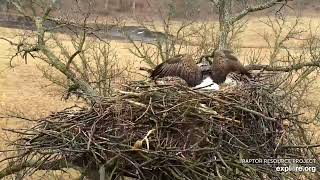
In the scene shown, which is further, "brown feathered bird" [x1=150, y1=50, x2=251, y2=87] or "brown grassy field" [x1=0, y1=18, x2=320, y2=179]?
"brown grassy field" [x1=0, y1=18, x2=320, y2=179]

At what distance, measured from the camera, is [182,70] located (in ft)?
21.3

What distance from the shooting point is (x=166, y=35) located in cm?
1257

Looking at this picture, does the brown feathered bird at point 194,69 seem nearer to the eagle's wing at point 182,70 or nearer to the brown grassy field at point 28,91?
the eagle's wing at point 182,70

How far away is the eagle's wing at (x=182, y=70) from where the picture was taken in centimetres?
648

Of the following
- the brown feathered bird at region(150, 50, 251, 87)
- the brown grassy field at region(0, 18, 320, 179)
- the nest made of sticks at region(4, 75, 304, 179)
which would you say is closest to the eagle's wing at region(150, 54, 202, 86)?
the brown feathered bird at region(150, 50, 251, 87)

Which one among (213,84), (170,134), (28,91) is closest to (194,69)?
(213,84)

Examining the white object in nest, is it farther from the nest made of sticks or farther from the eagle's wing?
the nest made of sticks

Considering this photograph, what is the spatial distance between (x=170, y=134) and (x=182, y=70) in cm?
171

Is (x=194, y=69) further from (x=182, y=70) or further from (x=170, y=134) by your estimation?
(x=170, y=134)

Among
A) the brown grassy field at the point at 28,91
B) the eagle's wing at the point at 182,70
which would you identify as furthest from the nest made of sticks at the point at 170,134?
the brown grassy field at the point at 28,91

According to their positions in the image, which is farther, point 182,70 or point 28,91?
point 28,91

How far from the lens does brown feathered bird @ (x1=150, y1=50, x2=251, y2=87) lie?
6.49m

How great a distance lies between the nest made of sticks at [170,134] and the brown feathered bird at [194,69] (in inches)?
44.0

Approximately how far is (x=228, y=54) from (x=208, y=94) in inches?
66.5
